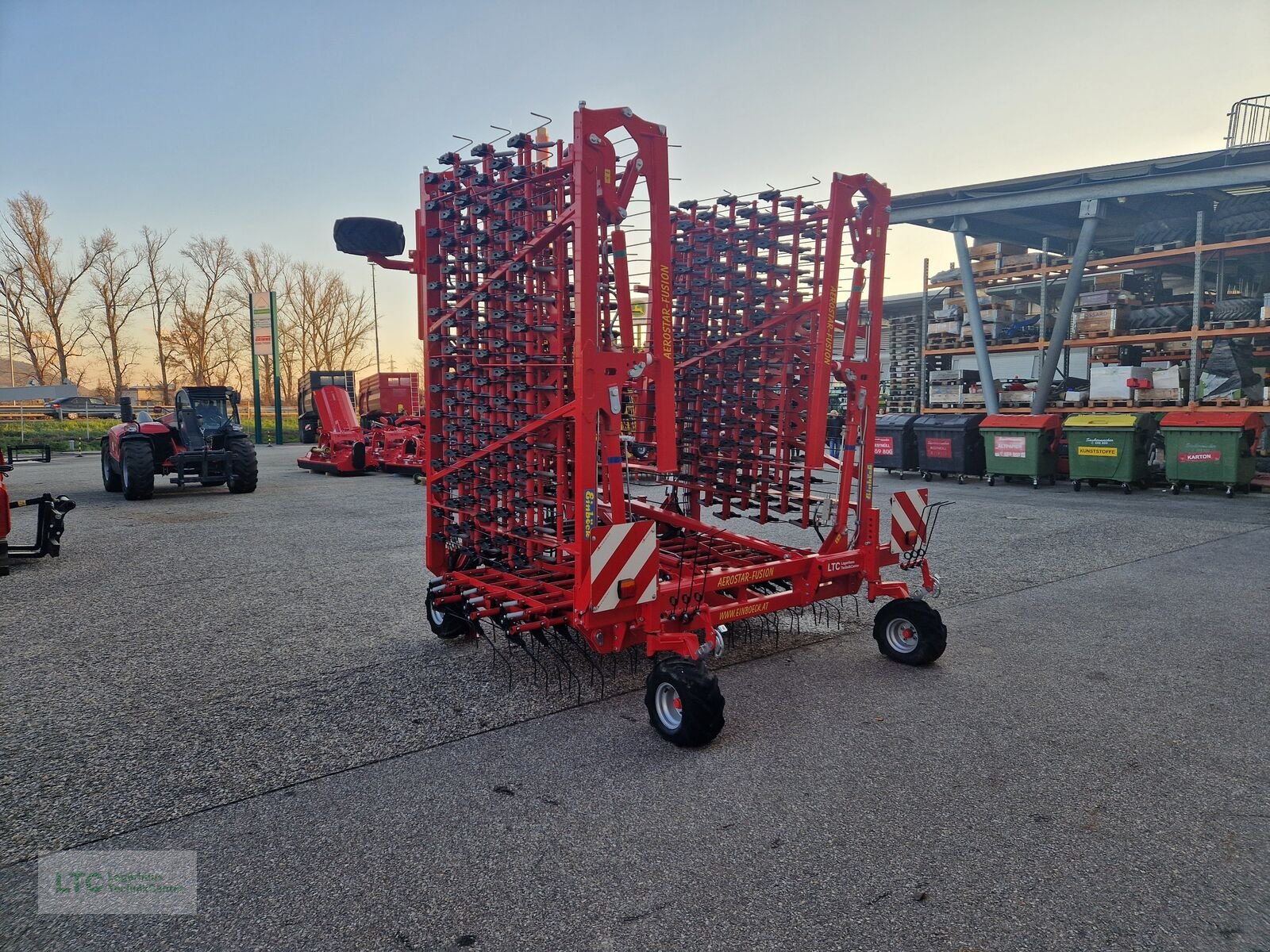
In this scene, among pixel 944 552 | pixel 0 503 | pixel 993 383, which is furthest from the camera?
pixel 993 383

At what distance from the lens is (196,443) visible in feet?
45.5

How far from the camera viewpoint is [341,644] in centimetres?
519

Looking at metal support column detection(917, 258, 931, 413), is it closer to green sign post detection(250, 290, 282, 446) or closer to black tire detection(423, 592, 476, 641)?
black tire detection(423, 592, 476, 641)

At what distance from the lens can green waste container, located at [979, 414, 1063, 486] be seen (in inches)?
535

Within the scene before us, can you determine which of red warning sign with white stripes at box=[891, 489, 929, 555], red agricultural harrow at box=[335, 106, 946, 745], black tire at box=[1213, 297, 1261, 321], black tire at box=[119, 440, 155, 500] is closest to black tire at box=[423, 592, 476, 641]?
red agricultural harrow at box=[335, 106, 946, 745]

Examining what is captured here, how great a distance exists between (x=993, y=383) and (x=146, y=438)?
15.6 metres

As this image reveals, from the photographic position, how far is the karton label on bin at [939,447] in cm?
1476

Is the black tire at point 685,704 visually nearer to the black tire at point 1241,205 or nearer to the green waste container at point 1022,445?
the green waste container at point 1022,445

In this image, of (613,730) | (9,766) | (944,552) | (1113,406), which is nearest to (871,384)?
(613,730)

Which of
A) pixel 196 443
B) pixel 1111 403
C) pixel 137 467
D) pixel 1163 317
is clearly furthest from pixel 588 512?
pixel 1163 317

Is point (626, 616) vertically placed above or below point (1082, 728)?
above

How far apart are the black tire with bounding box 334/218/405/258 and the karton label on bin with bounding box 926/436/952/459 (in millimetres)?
12125

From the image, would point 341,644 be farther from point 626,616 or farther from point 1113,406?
point 1113,406

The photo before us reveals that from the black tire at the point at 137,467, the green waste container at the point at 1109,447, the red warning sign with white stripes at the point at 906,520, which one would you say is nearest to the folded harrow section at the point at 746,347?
the red warning sign with white stripes at the point at 906,520
